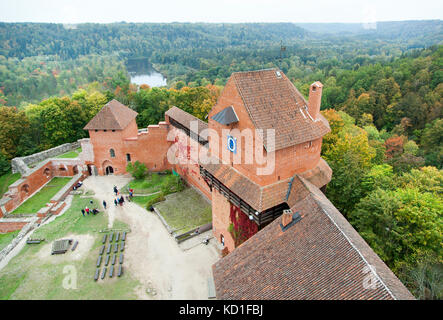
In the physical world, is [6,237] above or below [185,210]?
below

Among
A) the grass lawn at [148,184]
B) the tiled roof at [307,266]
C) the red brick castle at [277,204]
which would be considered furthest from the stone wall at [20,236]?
the tiled roof at [307,266]

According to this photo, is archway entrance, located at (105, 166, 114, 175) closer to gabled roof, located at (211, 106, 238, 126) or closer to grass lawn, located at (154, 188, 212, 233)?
grass lawn, located at (154, 188, 212, 233)

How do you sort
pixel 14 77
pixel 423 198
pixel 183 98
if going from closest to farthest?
pixel 423 198, pixel 183 98, pixel 14 77

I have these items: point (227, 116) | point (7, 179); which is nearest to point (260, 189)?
point (227, 116)

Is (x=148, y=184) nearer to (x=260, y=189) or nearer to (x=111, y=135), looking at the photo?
(x=111, y=135)

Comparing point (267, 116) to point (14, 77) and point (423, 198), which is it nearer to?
point (423, 198)

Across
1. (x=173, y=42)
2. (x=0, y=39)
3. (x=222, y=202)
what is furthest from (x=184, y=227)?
(x=173, y=42)

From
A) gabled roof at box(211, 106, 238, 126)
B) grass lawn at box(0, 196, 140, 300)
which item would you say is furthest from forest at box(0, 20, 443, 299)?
grass lawn at box(0, 196, 140, 300)
